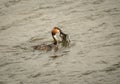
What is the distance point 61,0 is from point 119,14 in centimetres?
354

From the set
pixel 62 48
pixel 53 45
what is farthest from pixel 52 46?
pixel 62 48

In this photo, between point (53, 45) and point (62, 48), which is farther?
point (53, 45)

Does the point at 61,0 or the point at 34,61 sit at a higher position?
the point at 61,0

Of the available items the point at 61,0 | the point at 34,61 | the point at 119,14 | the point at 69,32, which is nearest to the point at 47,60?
the point at 34,61

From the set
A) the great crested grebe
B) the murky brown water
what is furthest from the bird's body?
the murky brown water

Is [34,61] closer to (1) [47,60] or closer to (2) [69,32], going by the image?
(1) [47,60]

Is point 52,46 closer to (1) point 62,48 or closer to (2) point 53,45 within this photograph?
(2) point 53,45

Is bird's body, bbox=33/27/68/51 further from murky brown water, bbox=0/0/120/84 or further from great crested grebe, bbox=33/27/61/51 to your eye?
murky brown water, bbox=0/0/120/84

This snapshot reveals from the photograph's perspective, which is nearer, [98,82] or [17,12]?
[98,82]

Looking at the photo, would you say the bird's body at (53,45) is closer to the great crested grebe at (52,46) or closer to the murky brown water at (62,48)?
the great crested grebe at (52,46)

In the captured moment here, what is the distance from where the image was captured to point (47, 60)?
1128 cm

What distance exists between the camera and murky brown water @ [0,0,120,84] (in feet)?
33.2

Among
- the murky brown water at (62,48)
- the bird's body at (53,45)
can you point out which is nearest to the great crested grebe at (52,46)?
the bird's body at (53,45)

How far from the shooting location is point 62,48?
39.5 ft
